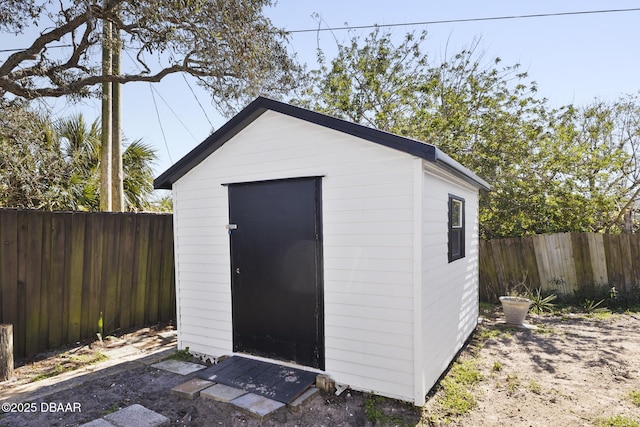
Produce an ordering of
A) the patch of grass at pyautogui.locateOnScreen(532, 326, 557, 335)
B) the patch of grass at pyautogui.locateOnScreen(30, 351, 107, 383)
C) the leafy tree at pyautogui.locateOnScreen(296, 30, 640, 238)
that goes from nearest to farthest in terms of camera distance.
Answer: the patch of grass at pyautogui.locateOnScreen(30, 351, 107, 383)
the patch of grass at pyautogui.locateOnScreen(532, 326, 557, 335)
the leafy tree at pyautogui.locateOnScreen(296, 30, 640, 238)

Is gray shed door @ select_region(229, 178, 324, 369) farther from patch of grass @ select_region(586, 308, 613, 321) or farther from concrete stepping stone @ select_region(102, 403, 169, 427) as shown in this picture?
patch of grass @ select_region(586, 308, 613, 321)

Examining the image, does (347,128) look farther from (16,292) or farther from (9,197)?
(9,197)

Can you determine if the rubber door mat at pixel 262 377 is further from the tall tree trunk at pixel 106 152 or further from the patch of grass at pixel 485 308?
the patch of grass at pixel 485 308

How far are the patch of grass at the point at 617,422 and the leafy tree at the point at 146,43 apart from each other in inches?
240

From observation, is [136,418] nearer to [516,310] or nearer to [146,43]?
[146,43]

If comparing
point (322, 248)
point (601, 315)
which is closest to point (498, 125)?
point (601, 315)

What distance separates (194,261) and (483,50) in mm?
8514

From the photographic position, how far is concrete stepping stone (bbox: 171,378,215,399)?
3348 millimetres

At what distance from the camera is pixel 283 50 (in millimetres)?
6664

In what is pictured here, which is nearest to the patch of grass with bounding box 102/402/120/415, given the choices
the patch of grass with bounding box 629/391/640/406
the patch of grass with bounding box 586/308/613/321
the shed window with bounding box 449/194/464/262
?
the shed window with bounding box 449/194/464/262

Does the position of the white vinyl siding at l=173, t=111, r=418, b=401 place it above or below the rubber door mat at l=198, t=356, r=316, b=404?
above

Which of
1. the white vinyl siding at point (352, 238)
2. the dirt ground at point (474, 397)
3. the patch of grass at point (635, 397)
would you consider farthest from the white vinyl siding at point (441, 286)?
the patch of grass at point (635, 397)

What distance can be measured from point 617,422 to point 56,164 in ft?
29.3

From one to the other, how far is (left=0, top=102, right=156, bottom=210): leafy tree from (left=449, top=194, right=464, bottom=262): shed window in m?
6.56
